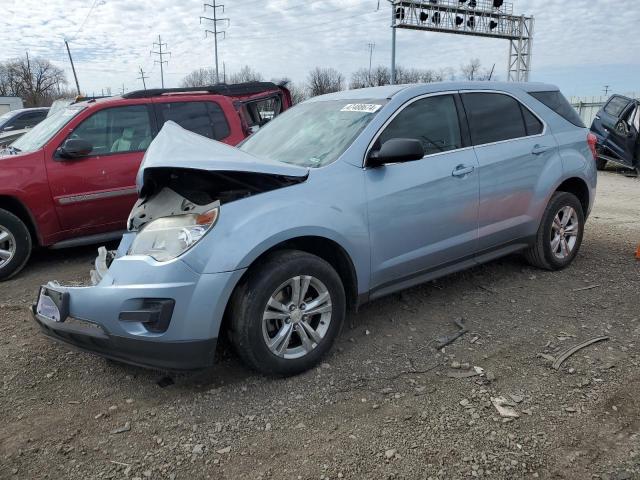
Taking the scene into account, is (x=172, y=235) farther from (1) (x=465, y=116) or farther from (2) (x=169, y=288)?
(1) (x=465, y=116)

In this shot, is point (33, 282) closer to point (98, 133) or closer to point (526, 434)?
point (98, 133)

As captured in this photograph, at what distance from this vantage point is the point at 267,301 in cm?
304

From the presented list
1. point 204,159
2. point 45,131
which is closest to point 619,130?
point 45,131

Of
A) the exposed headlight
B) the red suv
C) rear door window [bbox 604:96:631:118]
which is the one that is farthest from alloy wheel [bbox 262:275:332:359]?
rear door window [bbox 604:96:631:118]

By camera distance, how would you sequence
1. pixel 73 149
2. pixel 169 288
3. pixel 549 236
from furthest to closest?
pixel 73 149
pixel 549 236
pixel 169 288

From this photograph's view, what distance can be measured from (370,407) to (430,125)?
7.12 feet

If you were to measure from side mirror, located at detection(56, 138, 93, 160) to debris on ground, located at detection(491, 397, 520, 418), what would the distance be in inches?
183

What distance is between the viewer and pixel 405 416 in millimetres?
2879

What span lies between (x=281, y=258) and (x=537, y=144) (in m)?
2.79

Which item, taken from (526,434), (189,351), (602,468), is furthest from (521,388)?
(189,351)

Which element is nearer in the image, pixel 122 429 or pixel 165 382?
pixel 122 429

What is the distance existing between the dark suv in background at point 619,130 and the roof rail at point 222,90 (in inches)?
354

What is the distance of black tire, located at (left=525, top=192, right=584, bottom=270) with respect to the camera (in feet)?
15.9

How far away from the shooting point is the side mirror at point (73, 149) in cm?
547
